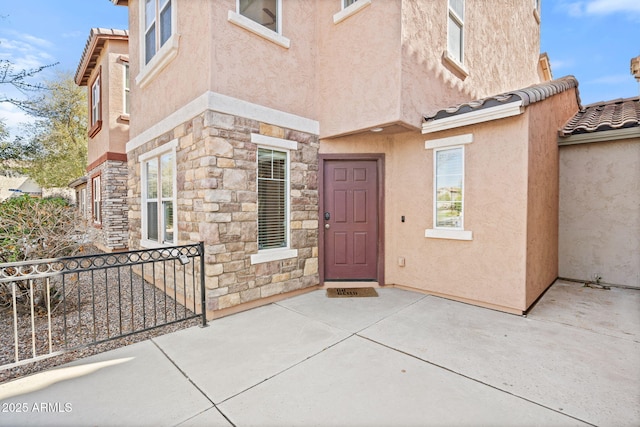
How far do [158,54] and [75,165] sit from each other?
1708 cm

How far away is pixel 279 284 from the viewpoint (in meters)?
4.98

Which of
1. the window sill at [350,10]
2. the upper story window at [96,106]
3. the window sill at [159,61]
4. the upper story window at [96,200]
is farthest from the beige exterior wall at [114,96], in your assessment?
the window sill at [350,10]

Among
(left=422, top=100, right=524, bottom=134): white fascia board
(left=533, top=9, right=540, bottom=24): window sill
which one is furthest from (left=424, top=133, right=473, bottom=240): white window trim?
(left=533, top=9, right=540, bottom=24): window sill

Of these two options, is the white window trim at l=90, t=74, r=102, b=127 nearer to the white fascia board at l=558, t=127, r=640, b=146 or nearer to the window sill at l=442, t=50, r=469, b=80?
the window sill at l=442, t=50, r=469, b=80

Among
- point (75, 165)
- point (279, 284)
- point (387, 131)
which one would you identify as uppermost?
point (75, 165)

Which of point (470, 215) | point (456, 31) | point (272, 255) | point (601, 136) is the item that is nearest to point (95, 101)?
point (272, 255)

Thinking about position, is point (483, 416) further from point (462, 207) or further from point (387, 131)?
point (387, 131)

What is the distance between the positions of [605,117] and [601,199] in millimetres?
1899

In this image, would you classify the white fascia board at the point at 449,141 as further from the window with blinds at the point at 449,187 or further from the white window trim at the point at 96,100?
the white window trim at the point at 96,100

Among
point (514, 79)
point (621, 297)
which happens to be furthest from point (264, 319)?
point (514, 79)

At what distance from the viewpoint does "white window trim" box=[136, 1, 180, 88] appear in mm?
4879

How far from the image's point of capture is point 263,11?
4957 millimetres

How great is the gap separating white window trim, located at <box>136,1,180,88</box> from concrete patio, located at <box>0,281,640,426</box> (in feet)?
14.9

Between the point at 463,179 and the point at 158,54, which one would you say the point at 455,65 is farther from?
the point at 158,54
